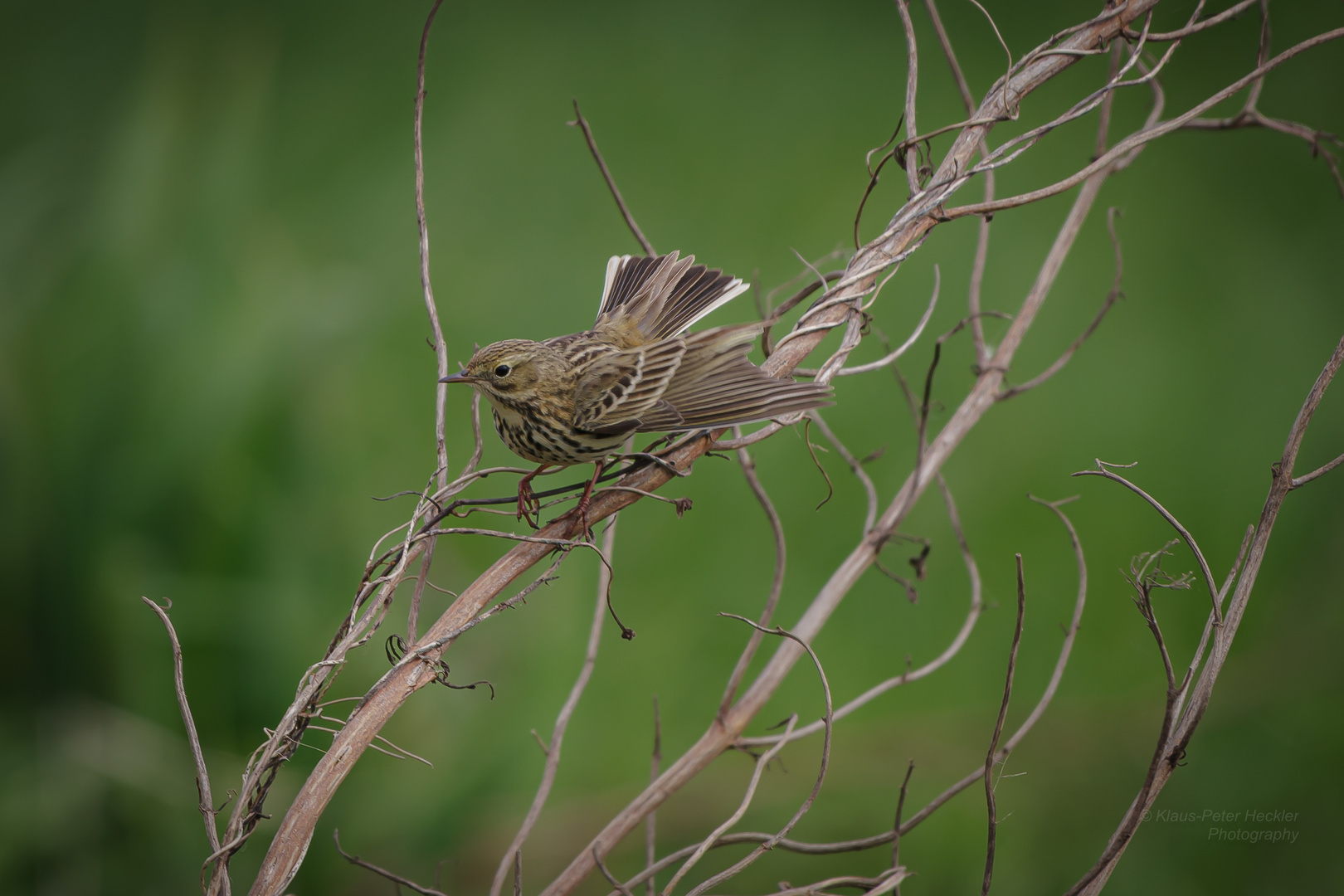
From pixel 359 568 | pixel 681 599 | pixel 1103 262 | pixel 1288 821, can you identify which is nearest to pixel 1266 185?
pixel 1103 262

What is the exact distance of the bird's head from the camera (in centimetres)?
189

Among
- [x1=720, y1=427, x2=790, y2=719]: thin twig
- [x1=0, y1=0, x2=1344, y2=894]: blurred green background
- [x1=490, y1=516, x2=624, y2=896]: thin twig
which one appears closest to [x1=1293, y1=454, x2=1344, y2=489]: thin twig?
[x1=720, y1=427, x2=790, y2=719]: thin twig

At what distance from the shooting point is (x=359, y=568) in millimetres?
2631

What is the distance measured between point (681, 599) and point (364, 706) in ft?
8.59

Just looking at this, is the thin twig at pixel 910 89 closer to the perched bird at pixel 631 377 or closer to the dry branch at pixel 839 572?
the dry branch at pixel 839 572

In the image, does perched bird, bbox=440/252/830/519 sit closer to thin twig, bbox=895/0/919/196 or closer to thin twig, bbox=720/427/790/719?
thin twig, bbox=720/427/790/719

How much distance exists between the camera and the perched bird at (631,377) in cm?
143

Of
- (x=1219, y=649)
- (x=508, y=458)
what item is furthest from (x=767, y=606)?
(x=508, y=458)

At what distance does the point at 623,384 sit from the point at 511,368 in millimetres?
227

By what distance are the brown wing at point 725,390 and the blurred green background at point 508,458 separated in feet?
2.39

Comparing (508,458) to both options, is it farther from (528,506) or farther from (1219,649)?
(1219,649)

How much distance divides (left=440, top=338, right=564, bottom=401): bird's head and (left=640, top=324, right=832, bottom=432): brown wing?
317 mm

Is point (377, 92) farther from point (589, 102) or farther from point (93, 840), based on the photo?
point (93, 840)

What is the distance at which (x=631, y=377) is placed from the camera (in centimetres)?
189
